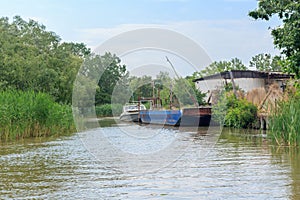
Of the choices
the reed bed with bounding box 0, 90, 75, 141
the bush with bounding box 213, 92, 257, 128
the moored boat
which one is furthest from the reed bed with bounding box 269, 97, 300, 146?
the moored boat

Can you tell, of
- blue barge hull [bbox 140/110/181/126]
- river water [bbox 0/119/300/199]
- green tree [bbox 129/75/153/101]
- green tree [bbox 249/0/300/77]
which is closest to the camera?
river water [bbox 0/119/300/199]

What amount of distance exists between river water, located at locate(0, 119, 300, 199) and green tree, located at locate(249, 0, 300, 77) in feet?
9.12

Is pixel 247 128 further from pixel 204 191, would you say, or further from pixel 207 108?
pixel 204 191

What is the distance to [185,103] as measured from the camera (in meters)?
32.6

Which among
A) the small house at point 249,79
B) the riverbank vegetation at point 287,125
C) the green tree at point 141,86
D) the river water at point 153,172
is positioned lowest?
the river water at point 153,172

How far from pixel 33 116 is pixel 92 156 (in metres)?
7.52

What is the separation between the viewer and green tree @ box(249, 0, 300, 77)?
13922 millimetres

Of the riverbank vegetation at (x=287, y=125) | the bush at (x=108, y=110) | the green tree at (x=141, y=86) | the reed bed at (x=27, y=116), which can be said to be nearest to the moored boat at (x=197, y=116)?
the green tree at (x=141, y=86)

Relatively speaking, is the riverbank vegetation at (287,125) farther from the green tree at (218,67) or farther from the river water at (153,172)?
the green tree at (218,67)

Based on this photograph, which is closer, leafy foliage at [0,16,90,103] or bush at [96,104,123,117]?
leafy foliage at [0,16,90,103]

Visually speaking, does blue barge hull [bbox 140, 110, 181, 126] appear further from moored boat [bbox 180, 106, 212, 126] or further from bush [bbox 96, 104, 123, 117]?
bush [bbox 96, 104, 123, 117]

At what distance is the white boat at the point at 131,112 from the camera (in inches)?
1549

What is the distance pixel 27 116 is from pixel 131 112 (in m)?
19.0

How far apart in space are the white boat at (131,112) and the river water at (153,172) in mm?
21665
